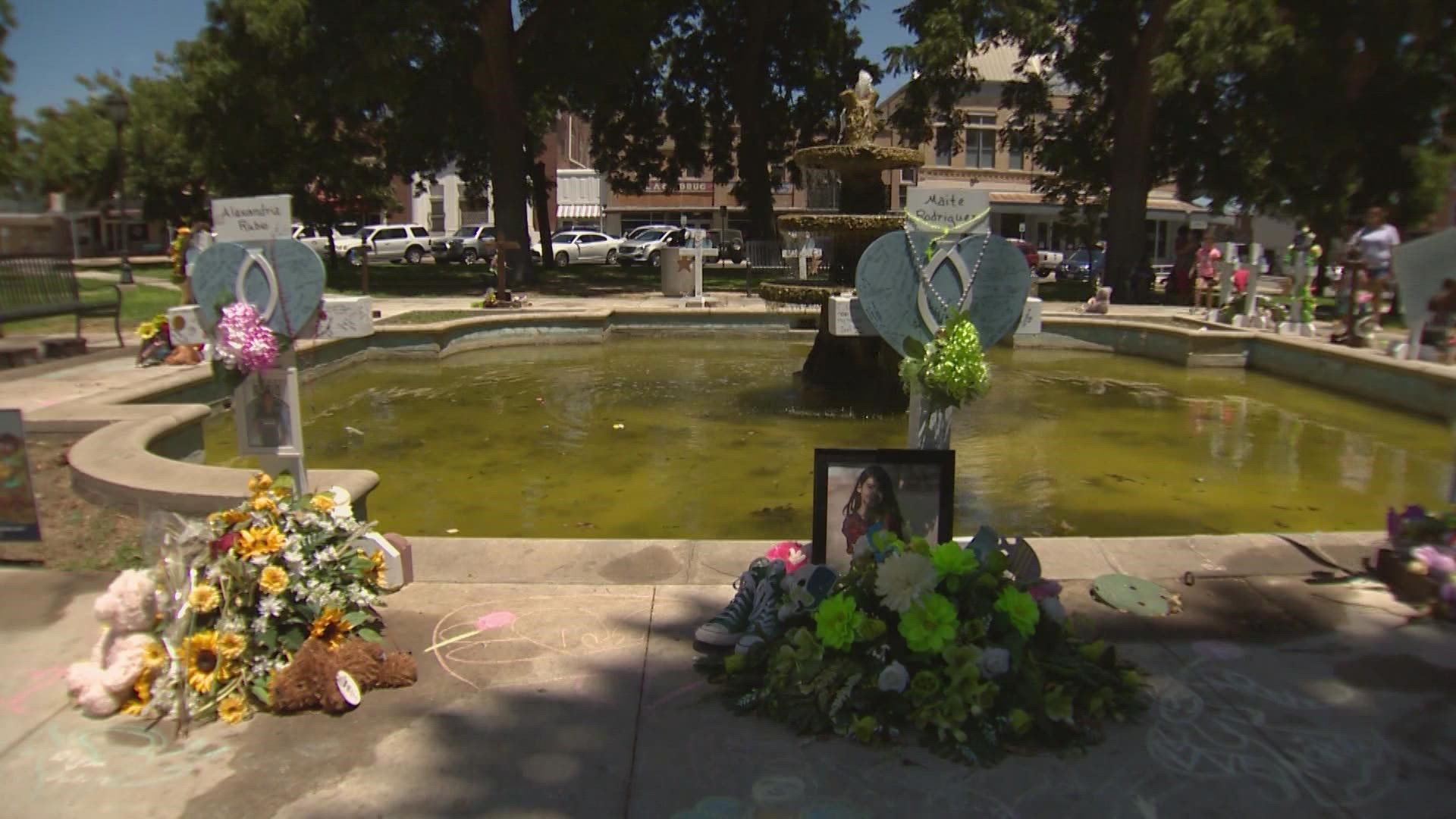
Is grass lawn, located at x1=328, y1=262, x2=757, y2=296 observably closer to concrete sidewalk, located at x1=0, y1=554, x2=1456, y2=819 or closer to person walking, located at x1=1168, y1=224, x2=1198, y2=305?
person walking, located at x1=1168, y1=224, x2=1198, y2=305

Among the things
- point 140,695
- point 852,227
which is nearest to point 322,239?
point 852,227

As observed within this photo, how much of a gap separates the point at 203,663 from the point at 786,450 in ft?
17.8

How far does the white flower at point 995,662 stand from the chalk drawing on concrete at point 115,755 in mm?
2575

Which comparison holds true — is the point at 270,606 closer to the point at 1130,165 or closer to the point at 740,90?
the point at 1130,165

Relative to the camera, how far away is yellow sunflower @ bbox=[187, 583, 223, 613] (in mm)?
3783

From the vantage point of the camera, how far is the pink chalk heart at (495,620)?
175 inches

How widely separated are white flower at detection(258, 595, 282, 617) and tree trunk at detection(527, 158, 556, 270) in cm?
3200

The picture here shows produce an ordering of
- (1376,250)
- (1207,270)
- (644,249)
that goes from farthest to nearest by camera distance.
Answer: (644,249) < (1207,270) < (1376,250)

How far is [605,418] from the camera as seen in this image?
10.0 meters

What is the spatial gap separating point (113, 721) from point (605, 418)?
6541mm

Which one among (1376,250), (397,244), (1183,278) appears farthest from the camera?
(397,244)

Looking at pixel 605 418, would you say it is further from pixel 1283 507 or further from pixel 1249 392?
pixel 1249 392

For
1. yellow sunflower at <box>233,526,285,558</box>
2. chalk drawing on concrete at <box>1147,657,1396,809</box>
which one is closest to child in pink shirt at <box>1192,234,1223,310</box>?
chalk drawing on concrete at <box>1147,657,1396,809</box>

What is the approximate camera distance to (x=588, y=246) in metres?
42.9
